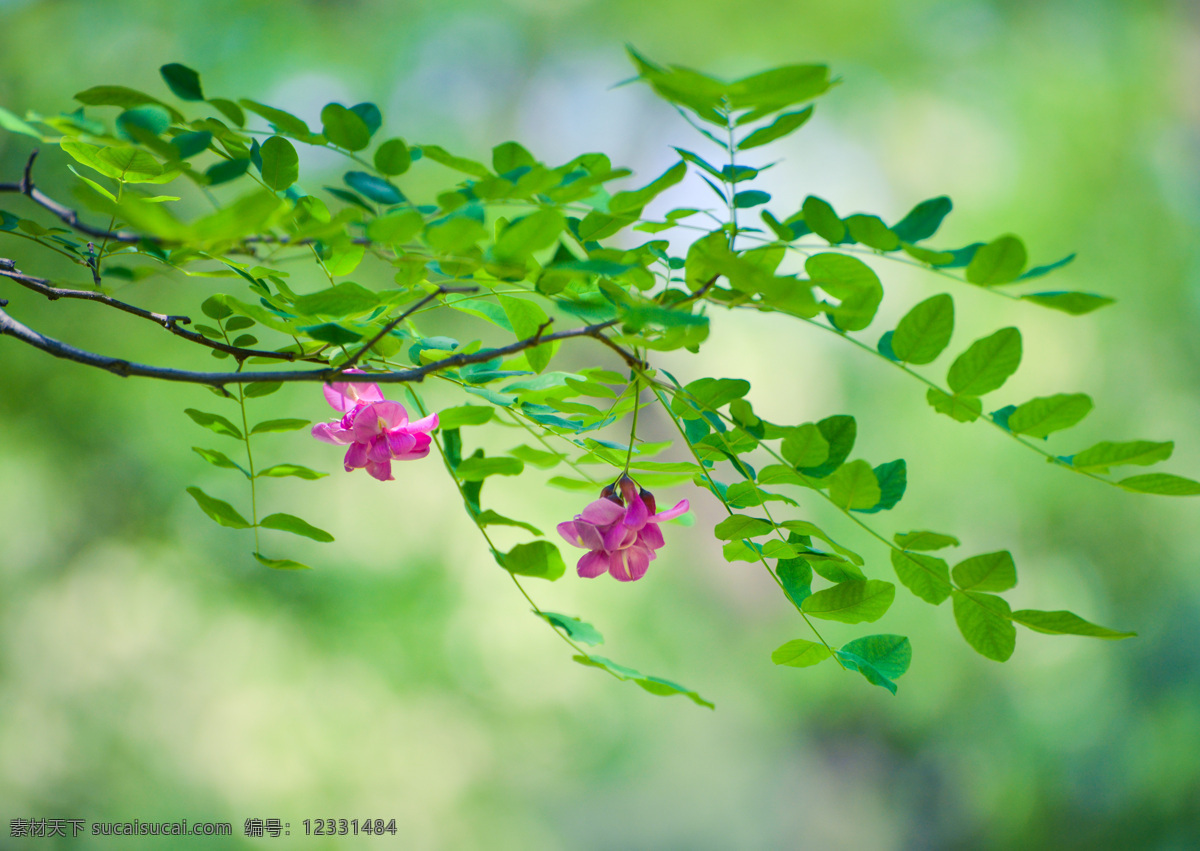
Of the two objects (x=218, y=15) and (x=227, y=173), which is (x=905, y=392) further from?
(x=227, y=173)

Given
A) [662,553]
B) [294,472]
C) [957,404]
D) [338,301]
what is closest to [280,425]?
[294,472]

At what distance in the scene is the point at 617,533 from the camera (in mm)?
469

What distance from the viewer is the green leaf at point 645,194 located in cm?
35

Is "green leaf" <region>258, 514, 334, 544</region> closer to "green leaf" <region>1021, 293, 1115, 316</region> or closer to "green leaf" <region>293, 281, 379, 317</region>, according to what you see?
"green leaf" <region>293, 281, 379, 317</region>

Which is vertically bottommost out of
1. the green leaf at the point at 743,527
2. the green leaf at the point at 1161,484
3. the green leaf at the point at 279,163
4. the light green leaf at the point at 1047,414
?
the green leaf at the point at 743,527

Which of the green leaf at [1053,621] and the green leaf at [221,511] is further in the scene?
the green leaf at [221,511]

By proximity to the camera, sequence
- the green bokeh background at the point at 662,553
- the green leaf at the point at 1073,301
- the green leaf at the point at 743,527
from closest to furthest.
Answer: the green leaf at the point at 1073,301 → the green leaf at the point at 743,527 → the green bokeh background at the point at 662,553

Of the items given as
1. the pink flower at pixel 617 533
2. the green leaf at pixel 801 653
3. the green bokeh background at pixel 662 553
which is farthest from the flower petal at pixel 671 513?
the green bokeh background at pixel 662 553

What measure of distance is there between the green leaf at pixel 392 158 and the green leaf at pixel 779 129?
0.17 metres

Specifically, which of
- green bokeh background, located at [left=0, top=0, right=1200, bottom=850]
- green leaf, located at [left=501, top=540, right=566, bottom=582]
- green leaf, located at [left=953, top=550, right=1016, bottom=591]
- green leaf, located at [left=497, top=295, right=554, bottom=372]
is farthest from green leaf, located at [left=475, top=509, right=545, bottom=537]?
green bokeh background, located at [left=0, top=0, right=1200, bottom=850]

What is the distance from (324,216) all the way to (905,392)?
269cm

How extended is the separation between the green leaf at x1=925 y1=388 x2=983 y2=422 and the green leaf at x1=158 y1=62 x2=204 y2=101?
0.38 meters

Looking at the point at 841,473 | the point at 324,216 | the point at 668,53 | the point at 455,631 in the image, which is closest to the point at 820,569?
the point at 841,473

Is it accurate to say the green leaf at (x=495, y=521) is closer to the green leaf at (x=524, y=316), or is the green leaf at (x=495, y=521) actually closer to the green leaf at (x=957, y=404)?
the green leaf at (x=524, y=316)
